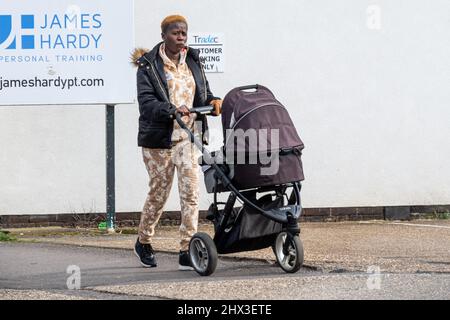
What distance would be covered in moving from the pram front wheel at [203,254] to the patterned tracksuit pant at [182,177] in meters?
0.28

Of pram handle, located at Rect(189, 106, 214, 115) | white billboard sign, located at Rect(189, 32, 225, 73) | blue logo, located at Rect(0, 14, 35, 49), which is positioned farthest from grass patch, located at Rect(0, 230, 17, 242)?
pram handle, located at Rect(189, 106, 214, 115)

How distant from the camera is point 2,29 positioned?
1154 centimetres

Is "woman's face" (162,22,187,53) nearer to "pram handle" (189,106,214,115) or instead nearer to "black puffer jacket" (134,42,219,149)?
"black puffer jacket" (134,42,219,149)

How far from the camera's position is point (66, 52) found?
454 inches

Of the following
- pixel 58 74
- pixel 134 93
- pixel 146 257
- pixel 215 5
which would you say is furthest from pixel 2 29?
pixel 146 257

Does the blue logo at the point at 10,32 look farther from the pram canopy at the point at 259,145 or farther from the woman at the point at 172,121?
the pram canopy at the point at 259,145

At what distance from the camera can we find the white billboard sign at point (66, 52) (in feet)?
37.7

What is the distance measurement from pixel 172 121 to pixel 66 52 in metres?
3.34

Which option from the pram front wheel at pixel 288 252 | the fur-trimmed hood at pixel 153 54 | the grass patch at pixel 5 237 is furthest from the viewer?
the grass patch at pixel 5 237

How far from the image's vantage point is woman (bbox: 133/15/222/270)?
8.54 meters

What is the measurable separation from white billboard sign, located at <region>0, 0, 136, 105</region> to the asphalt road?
2495 millimetres

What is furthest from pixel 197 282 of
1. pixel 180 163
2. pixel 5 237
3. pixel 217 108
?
pixel 5 237

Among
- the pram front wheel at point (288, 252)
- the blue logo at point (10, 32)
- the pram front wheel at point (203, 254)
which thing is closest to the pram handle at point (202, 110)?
the pram front wheel at point (203, 254)
